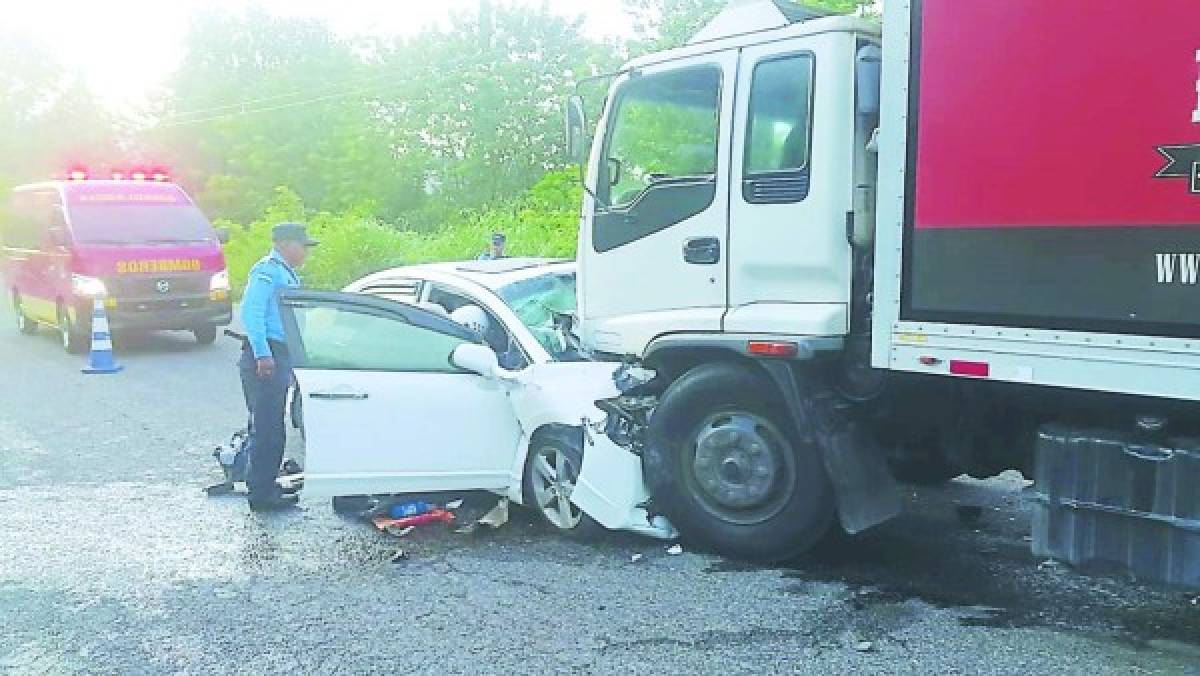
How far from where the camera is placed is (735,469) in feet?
17.8

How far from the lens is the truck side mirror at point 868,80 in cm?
499

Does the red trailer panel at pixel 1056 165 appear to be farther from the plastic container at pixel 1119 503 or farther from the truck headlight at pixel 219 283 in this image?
the truck headlight at pixel 219 283

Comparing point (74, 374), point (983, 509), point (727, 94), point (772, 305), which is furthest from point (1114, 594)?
point (74, 374)

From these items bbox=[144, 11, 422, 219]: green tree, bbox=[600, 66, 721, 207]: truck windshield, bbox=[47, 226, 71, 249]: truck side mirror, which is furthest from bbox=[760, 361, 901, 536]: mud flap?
bbox=[144, 11, 422, 219]: green tree

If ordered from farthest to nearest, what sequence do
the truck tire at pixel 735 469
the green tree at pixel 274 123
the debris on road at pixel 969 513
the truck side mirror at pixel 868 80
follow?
the green tree at pixel 274 123
the debris on road at pixel 969 513
the truck tire at pixel 735 469
the truck side mirror at pixel 868 80

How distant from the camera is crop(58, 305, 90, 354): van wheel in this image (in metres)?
13.4

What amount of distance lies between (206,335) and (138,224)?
63.5 inches

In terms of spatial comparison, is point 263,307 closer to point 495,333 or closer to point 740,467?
point 495,333

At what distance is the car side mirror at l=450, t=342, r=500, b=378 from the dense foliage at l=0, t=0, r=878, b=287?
999 cm

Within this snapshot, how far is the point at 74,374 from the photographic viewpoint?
12.1 meters

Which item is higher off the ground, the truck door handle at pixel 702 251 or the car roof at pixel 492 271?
the truck door handle at pixel 702 251

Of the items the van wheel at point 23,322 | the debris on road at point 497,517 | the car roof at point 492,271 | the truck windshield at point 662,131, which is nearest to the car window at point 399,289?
the car roof at point 492,271

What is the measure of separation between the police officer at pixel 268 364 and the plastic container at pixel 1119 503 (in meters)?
4.09

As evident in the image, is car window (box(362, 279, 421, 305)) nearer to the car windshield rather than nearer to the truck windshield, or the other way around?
the car windshield
